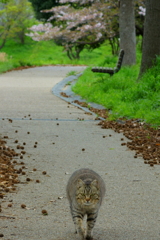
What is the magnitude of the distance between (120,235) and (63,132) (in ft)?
19.0

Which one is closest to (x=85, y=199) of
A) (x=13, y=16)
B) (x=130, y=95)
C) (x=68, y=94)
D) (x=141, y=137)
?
(x=141, y=137)

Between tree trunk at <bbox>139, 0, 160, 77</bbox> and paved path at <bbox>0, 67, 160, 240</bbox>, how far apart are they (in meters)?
3.46

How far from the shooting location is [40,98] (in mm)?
16344

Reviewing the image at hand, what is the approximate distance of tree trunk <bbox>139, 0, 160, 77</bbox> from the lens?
1446 cm

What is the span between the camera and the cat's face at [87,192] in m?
3.90

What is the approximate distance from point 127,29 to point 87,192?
17776 mm

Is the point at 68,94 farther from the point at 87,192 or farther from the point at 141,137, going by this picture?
the point at 87,192

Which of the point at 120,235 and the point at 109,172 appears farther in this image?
the point at 109,172

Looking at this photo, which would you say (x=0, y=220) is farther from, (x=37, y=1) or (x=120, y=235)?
(x=37, y=1)

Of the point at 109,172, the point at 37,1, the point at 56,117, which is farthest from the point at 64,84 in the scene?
the point at 37,1

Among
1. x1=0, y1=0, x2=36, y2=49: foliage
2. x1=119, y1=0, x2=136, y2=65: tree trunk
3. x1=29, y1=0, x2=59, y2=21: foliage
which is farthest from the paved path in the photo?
x1=0, y1=0, x2=36, y2=49: foliage

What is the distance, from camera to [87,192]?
390 cm

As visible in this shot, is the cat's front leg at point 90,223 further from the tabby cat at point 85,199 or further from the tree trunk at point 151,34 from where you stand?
the tree trunk at point 151,34

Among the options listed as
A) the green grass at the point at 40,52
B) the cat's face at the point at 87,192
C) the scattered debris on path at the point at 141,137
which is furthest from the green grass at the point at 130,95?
the green grass at the point at 40,52
